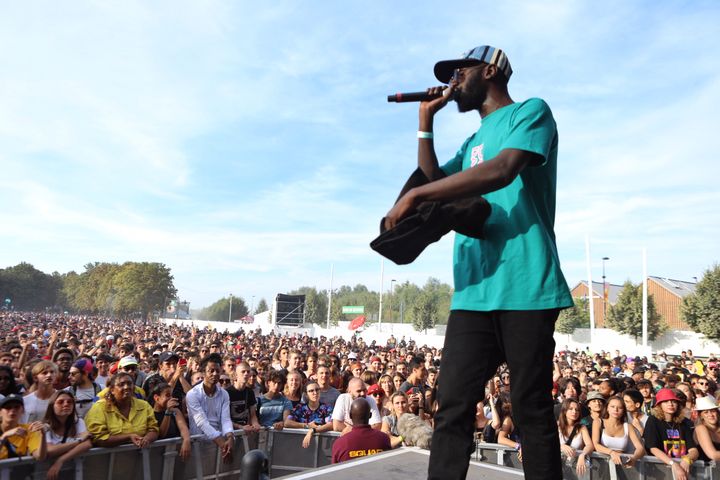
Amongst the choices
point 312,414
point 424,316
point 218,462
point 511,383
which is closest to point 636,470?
point 312,414

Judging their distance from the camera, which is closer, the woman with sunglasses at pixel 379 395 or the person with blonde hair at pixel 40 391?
the person with blonde hair at pixel 40 391

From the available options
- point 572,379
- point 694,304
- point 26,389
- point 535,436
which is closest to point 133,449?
point 26,389

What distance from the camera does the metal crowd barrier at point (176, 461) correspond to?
4566 mm

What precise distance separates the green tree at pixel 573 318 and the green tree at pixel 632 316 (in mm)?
3501

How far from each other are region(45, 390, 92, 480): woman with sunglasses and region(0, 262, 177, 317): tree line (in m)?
79.7

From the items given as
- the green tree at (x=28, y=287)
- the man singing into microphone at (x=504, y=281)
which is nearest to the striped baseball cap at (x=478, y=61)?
the man singing into microphone at (x=504, y=281)

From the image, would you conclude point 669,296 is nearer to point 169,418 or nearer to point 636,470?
point 636,470

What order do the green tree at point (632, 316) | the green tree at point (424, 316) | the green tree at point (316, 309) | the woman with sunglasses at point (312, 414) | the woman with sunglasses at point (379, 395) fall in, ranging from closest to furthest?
1. the woman with sunglasses at point (312, 414)
2. the woman with sunglasses at point (379, 395)
3. the green tree at point (632, 316)
4. the green tree at point (424, 316)
5. the green tree at point (316, 309)

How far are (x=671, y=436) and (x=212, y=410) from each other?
17.6ft

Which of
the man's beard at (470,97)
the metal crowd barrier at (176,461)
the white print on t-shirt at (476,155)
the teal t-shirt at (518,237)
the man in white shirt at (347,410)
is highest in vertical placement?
the man's beard at (470,97)

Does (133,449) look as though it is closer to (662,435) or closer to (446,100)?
(446,100)

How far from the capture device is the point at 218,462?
246 inches

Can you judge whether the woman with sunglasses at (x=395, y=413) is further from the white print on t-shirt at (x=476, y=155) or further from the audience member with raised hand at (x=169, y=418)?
the white print on t-shirt at (x=476, y=155)

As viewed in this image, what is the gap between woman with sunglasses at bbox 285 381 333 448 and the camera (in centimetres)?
701
